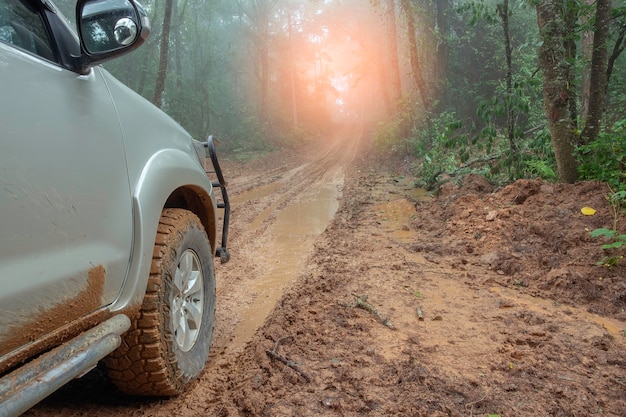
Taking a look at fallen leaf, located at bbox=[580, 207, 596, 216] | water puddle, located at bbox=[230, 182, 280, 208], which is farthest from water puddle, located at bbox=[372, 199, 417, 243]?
water puddle, located at bbox=[230, 182, 280, 208]

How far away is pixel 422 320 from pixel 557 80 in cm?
470

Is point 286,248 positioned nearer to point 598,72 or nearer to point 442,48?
point 598,72

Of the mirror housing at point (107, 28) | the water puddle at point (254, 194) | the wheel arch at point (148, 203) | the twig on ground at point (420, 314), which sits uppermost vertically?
the mirror housing at point (107, 28)

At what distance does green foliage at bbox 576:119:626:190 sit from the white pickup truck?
5.55 metres

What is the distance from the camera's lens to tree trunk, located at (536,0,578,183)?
5.68m

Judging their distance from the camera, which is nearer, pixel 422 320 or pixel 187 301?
pixel 187 301

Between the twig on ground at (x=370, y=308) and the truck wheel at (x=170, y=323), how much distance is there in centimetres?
136

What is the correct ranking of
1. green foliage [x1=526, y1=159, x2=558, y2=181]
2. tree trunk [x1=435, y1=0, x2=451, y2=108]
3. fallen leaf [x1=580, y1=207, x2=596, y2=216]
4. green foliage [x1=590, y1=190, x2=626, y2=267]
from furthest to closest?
tree trunk [x1=435, y1=0, x2=451, y2=108] → green foliage [x1=526, y1=159, x2=558, y2=181] → fallen leaf [x1=580, y1=207, x2=596, y2=216] → green foliage [x1=590, y1=190, x2=626, y2=267]

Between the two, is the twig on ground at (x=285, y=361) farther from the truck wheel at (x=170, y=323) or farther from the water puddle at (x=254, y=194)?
the water puddle at (x=254, y=194)

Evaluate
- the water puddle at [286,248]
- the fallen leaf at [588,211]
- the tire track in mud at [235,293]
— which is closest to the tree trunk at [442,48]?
the tire track in mud at [235,293]

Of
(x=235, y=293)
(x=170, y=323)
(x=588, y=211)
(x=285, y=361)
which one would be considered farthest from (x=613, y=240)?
(x=170, y=323)

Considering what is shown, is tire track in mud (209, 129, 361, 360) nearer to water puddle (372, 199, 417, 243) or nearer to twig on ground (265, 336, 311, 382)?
twig on ground (265, 336, 311, 382)

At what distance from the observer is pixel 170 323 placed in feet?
6.45

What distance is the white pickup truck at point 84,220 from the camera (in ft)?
4.14
